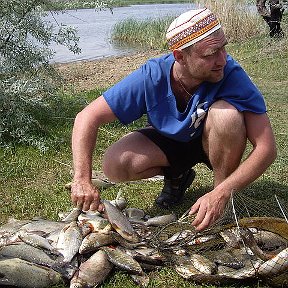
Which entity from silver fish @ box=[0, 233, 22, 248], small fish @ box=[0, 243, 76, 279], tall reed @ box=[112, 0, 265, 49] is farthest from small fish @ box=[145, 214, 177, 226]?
tall reed @ box=[112, 0, 265, 49]

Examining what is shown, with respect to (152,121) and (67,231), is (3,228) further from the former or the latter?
(152,121)

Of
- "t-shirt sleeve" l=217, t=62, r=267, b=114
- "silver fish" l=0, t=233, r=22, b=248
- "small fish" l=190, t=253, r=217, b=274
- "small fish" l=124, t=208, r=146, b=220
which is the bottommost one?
"small fish" l=124, t=208, r=146, b=220

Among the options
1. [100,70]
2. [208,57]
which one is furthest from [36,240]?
[100,70]

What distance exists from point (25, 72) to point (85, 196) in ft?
11.5

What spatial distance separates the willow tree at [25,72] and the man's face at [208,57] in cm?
262

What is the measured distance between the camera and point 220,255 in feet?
10.9

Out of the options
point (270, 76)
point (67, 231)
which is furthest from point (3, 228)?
point (270, 76)

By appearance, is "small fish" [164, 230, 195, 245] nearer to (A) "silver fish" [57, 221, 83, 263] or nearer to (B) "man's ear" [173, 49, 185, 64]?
(A) "silver fish" [57, 221, 83, 263]

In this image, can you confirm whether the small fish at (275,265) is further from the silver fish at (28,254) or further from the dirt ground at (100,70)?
the dirt ground at (100,70)

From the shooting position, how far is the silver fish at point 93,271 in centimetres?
313

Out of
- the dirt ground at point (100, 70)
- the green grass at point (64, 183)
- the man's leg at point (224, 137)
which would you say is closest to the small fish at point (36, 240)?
the green grass at point (64, 183)

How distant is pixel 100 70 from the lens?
1423cm

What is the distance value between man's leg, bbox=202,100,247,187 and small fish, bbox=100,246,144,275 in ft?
2.90

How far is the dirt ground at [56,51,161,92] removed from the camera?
38.8 feet
